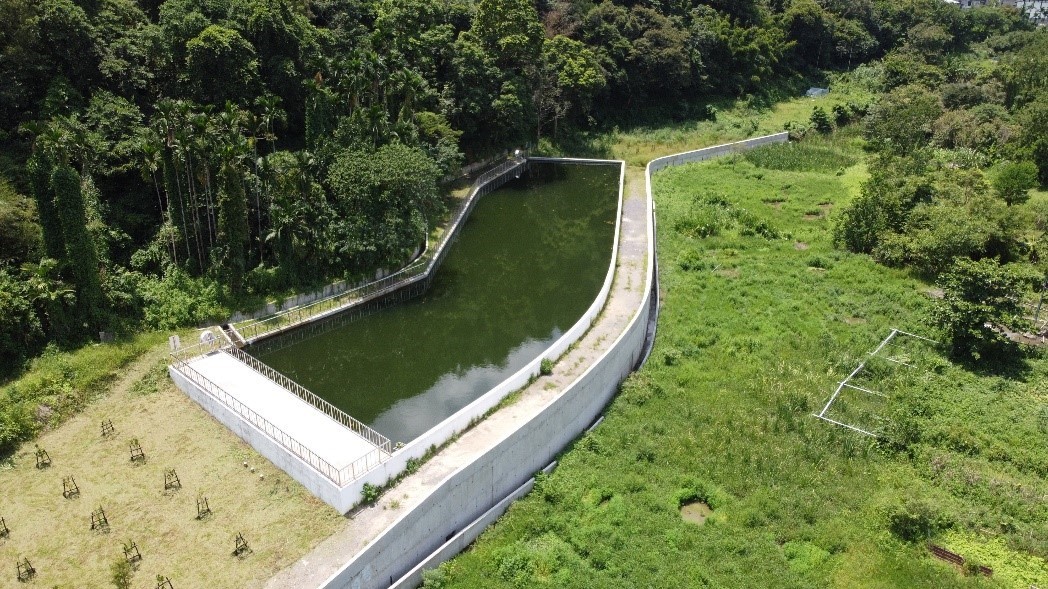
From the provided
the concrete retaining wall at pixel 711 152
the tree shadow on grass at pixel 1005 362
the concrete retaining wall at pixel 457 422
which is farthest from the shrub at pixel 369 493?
the concrete retaining wall at pixel 711 152

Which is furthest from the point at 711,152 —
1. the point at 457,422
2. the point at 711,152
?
the point at 457,422

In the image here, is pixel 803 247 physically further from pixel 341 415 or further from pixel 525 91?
pixel 341 415

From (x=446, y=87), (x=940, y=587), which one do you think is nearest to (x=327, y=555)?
(x=940, y=587)

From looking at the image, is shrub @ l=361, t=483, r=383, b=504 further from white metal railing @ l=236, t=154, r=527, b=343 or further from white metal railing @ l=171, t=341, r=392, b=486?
white metal railing @ l=236, t=154, r=527, b=343

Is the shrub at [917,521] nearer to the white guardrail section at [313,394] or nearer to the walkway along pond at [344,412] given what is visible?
the walkway along pond at [344,412]

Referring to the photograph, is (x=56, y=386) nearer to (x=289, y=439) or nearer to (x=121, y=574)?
(x=289, y=439)

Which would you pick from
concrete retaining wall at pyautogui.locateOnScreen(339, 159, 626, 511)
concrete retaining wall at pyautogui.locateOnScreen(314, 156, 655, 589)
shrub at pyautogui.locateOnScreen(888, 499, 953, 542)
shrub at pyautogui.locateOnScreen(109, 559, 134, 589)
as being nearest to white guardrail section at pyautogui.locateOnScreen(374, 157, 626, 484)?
concrete retaining wall at pyautogui.locateOnScreen(339, 159, 626, 511)

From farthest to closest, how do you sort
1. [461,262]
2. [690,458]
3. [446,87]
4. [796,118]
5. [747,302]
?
1. [796,118]
2. [446,87]
3. [461,262]
4. [747,302]
5. [690,458]
